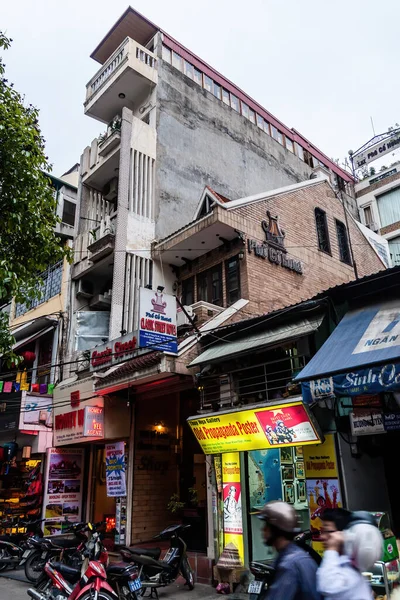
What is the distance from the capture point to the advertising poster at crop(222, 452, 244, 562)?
1021 centimetres

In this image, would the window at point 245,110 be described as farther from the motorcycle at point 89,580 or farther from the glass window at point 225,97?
the motorcycle at point 89,580

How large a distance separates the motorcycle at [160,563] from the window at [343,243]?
12.9 metres

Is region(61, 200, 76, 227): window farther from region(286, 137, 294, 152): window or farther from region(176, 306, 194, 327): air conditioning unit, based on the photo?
region(286, 137, 294, 152): window

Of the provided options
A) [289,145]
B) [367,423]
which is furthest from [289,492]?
[289,145]

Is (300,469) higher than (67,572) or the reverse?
higher

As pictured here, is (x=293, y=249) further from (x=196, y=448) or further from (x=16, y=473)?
(x=16, y=473)

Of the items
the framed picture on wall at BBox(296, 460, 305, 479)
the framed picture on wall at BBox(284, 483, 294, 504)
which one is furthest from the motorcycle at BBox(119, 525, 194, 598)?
the framed picture on wall at BBox(296, 460, 305, 479)

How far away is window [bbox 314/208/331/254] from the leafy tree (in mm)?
10796

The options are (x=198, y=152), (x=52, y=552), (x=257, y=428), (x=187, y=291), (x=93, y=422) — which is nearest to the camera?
(x=257, y=428)

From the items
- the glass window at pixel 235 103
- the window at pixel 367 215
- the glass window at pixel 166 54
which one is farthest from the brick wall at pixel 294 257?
the glass window at pixel 166 54

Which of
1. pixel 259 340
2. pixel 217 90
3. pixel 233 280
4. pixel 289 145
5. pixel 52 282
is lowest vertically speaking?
pixel 259 340

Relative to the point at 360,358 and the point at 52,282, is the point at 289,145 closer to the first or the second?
the point at 52,282

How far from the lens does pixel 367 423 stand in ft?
29.9

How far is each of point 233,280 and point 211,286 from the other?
1.05 meters
